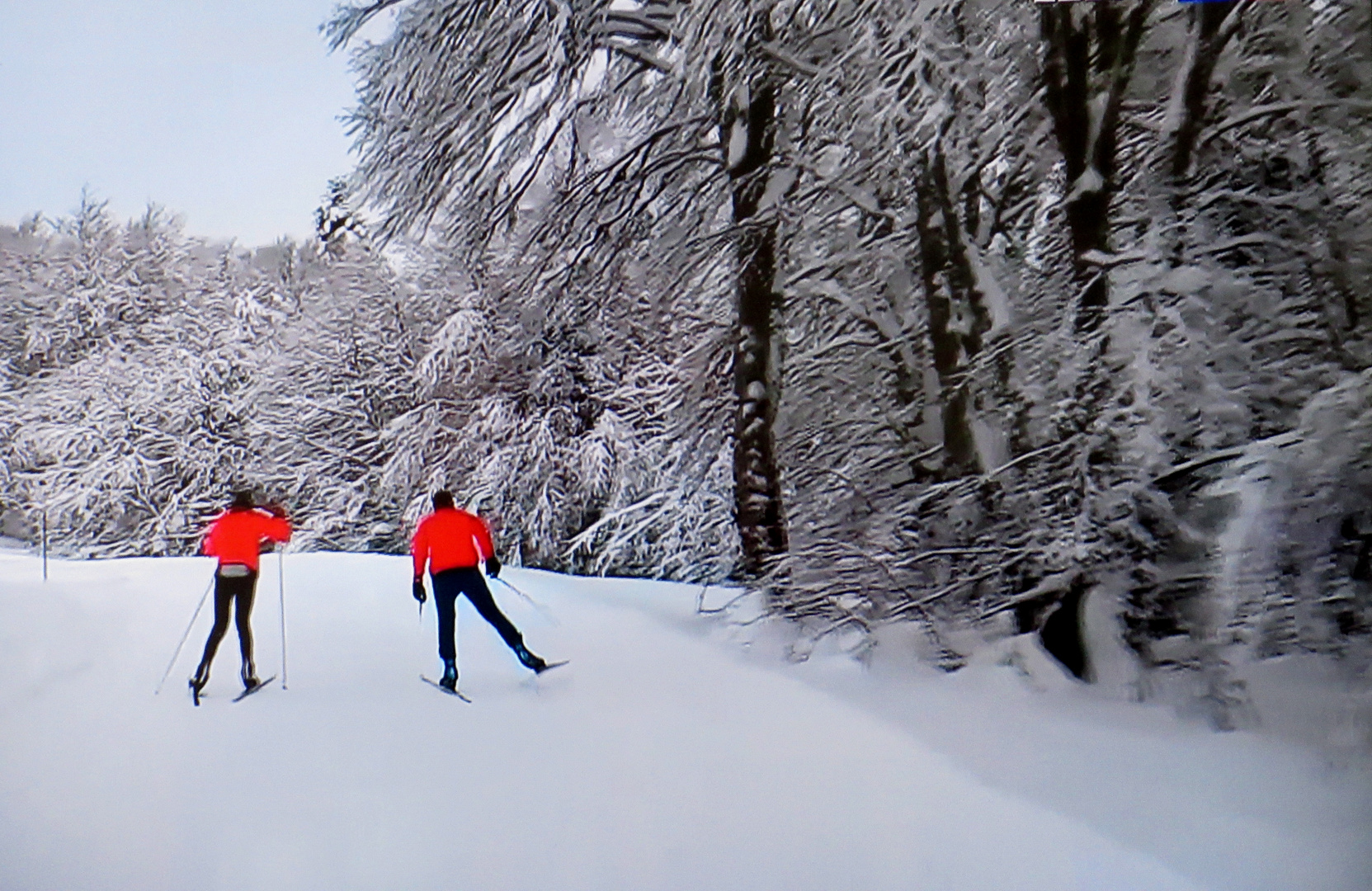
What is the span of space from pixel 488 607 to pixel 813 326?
1.94m

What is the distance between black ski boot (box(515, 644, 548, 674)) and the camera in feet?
8.21

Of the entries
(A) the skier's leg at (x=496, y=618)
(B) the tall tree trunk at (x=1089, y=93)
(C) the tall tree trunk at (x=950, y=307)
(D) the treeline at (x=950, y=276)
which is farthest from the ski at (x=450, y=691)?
(B) the tall tree trunk at (x=1089, y=93)

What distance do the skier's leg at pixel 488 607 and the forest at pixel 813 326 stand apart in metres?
0.35

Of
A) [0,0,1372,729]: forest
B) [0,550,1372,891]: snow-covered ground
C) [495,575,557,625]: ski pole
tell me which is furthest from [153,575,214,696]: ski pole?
[495,575,557,625]: ski pole

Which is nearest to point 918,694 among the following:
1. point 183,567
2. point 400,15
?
point 183,567

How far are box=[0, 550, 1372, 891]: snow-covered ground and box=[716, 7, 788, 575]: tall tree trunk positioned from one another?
114cm

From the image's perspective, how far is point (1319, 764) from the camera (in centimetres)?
206

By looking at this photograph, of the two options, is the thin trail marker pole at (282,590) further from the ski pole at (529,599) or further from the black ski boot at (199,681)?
the ski pole at (529,599)

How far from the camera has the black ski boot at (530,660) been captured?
98.5 inches

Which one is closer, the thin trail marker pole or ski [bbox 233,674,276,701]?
ski [bbox 233,674,276,701]

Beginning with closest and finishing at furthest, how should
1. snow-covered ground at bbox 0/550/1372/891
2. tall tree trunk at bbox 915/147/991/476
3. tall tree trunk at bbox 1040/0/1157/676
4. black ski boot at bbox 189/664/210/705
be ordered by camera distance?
1. snow-covered ground at bbox 0/550/1372/891
2. black ski boot at bbox 189/664/210/705
3. tall tree trunk at bbox 1040/0/1157/676
4. tall tree trunk at bbox 915/147/991/476

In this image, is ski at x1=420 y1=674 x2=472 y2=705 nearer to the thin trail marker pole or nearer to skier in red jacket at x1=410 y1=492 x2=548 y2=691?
skier in red jacket at x1=410 y1=492 x2=548 y2=691

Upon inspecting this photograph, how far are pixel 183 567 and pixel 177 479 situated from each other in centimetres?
49

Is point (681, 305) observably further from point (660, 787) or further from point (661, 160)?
point (660, 787)
